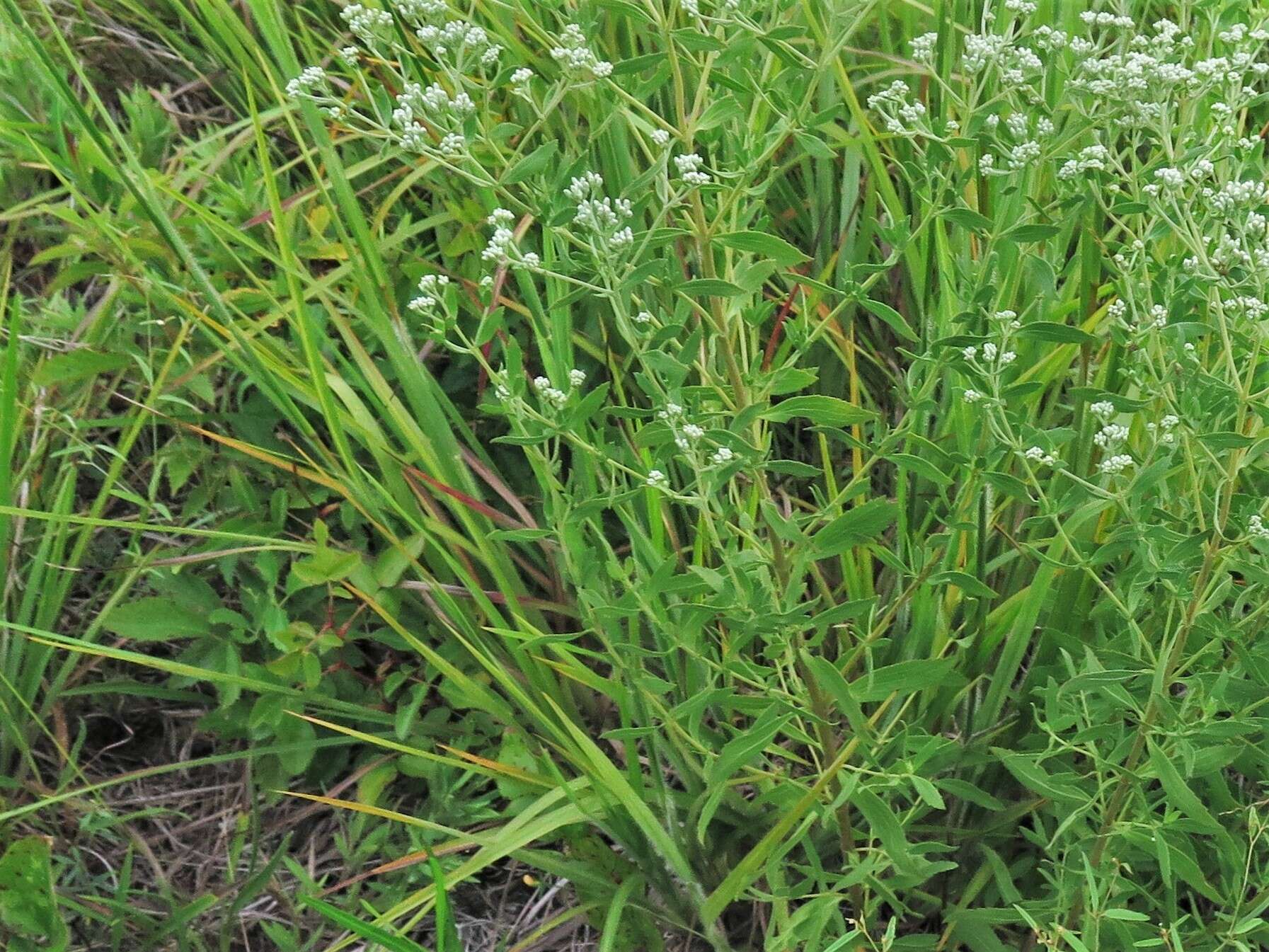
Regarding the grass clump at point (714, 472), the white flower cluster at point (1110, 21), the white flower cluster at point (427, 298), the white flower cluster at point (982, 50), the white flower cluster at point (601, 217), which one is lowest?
the grass clump at point (714, 472)

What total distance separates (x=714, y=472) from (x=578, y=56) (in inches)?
15.2

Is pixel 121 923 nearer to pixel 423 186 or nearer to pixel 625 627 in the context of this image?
pixel 625 627

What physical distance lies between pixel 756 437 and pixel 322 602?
0.87 m

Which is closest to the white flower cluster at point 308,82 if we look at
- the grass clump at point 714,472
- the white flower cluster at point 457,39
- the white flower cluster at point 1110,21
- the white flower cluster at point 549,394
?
the grass clump at point 714,472

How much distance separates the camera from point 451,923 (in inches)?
53.2

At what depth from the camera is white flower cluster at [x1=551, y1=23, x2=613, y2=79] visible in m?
1.00

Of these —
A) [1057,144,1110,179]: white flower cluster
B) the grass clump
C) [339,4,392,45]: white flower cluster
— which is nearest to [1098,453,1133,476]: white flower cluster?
the grass clump

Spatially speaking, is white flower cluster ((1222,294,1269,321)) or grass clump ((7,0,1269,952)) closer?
white flower cluster ((1222,294,1269,321))

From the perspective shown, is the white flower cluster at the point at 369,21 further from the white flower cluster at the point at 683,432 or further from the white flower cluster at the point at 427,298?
the white flower cluster at the point at 683,432

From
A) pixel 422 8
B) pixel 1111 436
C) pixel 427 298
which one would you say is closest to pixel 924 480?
pixel 1111 436

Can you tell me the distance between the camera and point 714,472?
3.51 ft

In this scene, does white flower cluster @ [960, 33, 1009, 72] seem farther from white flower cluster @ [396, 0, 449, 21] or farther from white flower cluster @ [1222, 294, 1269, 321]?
white flower cluster @ [396, 0, 449, 21]

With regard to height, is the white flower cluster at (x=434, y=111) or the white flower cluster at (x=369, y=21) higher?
the white flower cluster at (x=369, y=21)

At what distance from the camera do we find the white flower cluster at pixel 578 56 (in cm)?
100
